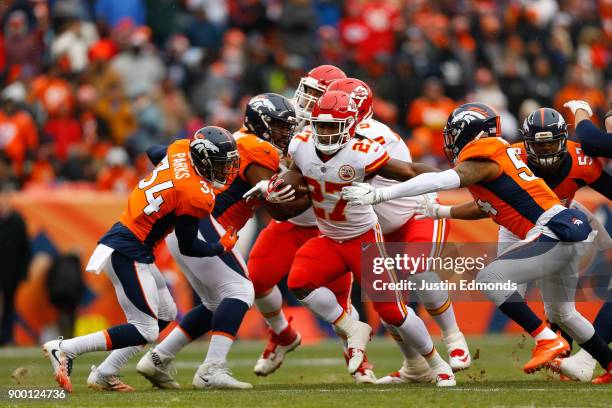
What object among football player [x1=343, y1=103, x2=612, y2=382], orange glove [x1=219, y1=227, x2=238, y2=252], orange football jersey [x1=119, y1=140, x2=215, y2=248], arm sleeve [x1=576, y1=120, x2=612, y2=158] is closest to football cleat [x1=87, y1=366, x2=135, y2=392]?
orange football jersey [x1=119, y1=140, x2=215, y2=248]

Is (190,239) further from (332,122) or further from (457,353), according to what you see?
(457,353)

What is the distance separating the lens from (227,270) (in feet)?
27.3

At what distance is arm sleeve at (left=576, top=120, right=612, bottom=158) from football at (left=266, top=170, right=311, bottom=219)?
6.10ft

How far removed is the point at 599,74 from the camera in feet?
59.8

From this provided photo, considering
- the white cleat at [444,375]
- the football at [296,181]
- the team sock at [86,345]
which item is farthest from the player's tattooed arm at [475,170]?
the team sock at [86,345]

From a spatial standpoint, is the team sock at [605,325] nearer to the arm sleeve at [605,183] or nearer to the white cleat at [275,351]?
the arm sleeve at [605,183]

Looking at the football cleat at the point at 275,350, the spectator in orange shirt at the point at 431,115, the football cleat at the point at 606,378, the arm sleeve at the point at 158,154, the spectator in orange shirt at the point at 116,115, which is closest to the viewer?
the football cleat at the point at 606,378

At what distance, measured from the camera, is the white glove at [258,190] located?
8312mm

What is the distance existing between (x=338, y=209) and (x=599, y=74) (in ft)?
36.1

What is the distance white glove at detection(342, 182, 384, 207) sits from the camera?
Answer: 765cm

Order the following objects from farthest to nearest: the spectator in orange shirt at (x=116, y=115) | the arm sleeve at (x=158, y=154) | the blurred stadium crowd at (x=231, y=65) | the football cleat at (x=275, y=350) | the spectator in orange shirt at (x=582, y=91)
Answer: the spectator in orange shirt at (x=582, y=91), the spectator in orange shirt at (x=116, y=115), the blurred stadium crowd at (x=231, y=65), the football cleat at (x=275, y=350), the arm sleeve at (x=158, y=154)

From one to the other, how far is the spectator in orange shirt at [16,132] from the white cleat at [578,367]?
784 cm

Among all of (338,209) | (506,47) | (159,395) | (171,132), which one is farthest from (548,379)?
(506,47)

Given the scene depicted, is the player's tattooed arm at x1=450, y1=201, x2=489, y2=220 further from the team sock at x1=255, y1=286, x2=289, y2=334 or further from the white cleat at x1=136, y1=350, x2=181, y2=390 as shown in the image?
the white cleat at x1=136, y1=350, x2=181, y2=390
